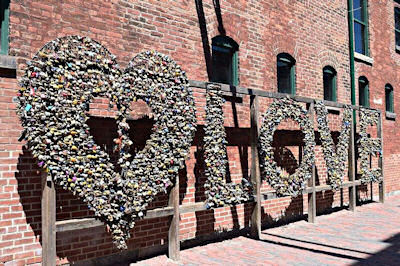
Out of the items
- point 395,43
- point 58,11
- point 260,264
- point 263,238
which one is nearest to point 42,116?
point 58,11

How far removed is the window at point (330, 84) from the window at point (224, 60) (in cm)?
382

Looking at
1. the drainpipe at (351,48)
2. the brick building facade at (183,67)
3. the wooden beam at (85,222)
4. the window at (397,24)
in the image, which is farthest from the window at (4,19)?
the window at (397,24)

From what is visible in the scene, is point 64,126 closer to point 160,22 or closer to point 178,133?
point 178,133

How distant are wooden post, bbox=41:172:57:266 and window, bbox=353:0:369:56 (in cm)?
1073

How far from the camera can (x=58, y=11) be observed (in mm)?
5277

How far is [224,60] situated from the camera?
7.80 meters

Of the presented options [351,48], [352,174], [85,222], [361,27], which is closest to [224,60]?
[85,222]

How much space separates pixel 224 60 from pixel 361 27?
699 centimetres

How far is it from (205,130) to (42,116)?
110 inches

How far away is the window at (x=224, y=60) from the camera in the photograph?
7.55m

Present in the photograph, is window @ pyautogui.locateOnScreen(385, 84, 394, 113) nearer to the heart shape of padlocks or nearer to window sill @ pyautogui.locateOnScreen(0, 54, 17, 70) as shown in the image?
the heart shape of padlocks

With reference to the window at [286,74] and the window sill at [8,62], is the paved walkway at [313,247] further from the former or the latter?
the window sill at [8,62]

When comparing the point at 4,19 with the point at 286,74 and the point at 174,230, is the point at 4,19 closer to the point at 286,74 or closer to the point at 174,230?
the point at 174,230

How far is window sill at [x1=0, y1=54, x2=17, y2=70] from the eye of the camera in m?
4.63
